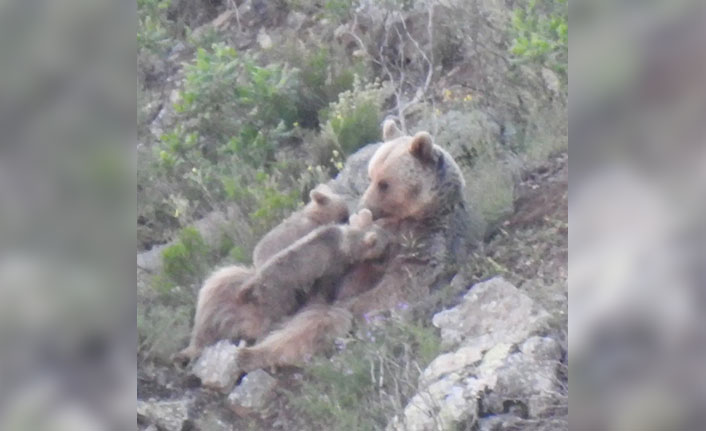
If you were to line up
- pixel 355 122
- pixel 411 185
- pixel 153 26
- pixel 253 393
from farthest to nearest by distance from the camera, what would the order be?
pixel 153 26
pixel 355 122
pixel 411 185
pixel 253 393

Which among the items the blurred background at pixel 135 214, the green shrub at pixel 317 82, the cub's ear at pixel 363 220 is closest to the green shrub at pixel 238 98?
the green shrub at pixel 317 82

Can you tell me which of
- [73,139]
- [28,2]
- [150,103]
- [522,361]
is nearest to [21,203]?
[73,139]

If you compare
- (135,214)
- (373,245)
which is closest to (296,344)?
(373,245)

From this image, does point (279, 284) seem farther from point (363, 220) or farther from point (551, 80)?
point (551, 80)

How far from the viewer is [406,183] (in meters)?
5.39

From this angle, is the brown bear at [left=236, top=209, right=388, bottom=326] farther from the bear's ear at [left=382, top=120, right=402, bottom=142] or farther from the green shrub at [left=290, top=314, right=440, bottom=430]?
the bear's ear at [left=382, top=120, right=402, bottom=142]

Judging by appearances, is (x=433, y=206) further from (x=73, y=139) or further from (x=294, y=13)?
(x=294, y=13)

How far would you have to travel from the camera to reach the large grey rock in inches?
146

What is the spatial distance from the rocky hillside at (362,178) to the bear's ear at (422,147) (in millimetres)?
476

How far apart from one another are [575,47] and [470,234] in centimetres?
403

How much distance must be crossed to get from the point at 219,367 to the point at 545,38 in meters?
2.94

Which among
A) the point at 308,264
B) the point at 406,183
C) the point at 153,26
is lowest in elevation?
the point at 308,264

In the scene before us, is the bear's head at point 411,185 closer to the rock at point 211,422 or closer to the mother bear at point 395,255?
the mother bear at point 395,255

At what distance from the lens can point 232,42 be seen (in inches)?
391
